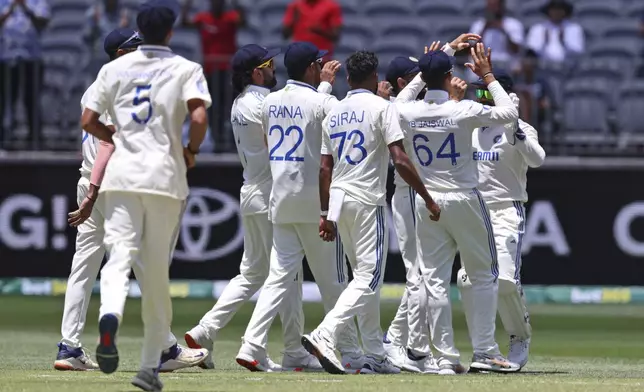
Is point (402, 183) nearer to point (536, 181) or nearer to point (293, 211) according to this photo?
point (293, 211)

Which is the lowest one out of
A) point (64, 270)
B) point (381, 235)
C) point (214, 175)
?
point (64, 270)

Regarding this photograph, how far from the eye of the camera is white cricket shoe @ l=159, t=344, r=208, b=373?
9.73 m

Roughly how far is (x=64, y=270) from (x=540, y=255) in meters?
5.98

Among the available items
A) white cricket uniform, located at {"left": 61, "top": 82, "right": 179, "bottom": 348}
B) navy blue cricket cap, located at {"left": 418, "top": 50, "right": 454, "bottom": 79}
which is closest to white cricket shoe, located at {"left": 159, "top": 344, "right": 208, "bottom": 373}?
white cricket uniform, located at {"left": 61, "top": 82, "right": 179, "bottom": 348}

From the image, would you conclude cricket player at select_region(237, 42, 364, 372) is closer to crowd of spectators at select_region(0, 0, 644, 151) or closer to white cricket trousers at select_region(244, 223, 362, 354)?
white cricket trousers at select_region(244, 223, 362, 354)

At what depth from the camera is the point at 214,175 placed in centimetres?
1727

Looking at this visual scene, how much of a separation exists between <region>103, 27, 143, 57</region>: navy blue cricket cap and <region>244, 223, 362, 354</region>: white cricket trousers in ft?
5.63

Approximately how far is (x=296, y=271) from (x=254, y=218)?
65cm

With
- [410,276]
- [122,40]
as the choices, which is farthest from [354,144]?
[122,40]

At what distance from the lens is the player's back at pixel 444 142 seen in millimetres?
10109

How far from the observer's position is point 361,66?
10.0 metres

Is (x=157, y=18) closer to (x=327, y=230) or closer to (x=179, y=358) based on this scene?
(x=327, y=230)

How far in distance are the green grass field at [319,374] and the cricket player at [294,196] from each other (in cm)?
48

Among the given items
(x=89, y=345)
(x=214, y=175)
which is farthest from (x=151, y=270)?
(x=214, y=175)
